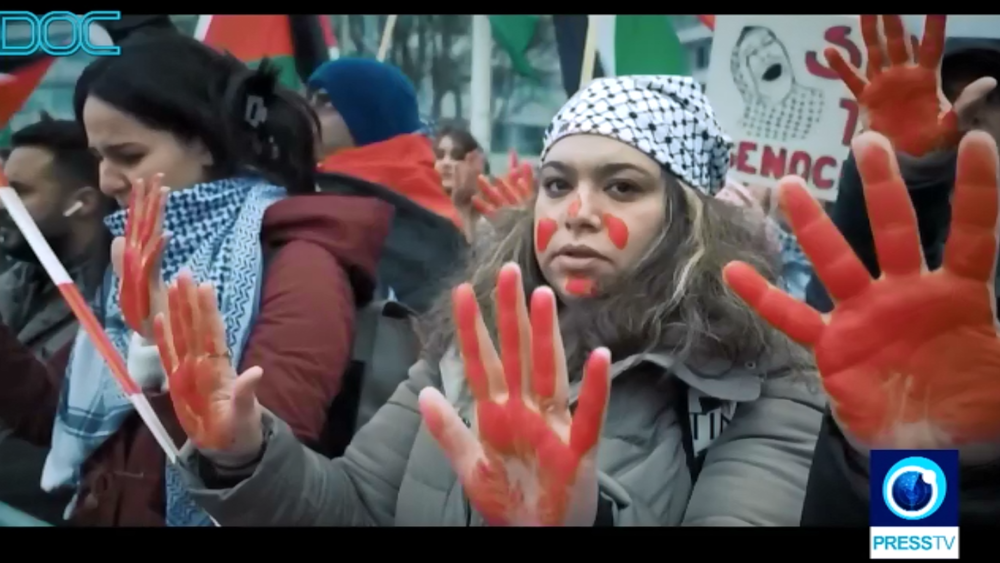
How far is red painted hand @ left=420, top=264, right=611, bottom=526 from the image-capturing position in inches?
68.9

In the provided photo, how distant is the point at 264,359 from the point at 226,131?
1.56ft

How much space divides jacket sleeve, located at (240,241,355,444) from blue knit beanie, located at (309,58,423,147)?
0.28m

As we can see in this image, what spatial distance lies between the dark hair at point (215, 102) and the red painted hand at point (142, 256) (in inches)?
5.4

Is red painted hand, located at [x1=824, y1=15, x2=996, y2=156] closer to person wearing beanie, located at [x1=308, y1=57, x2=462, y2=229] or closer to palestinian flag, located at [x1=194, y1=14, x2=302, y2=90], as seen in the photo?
person wearing beanie, located at [x1=308, y1=57, x2=462, y2=229]

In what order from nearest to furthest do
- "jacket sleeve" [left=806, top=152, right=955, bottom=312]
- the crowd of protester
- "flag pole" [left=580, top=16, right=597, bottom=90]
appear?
the crowd of protester < "jacket sleeve" [left=806, top=152, right=955, bottom=312] < "flag pole" [left=580, top=16, right=597, bottom=90]

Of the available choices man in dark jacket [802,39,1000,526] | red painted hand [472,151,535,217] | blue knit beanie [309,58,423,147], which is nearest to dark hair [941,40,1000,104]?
man in dark jacket [802,39,1000,526]

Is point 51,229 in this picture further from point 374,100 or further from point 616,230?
point 616,230

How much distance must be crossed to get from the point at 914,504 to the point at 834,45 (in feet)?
2.92

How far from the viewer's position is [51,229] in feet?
7.73

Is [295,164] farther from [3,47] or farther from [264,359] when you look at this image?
[3,47]

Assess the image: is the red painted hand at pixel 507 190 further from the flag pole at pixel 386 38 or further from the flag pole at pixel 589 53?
the flag pole at pixel 386 38

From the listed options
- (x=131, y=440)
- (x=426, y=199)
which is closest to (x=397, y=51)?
(x=426, y=199)

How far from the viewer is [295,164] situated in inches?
92.4

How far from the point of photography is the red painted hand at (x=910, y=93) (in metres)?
2.01
